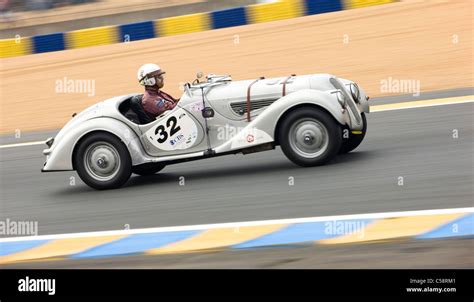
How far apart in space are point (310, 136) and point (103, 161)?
2.39 meters

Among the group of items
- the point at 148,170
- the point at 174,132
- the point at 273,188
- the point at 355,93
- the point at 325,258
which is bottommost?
the point at 325,258

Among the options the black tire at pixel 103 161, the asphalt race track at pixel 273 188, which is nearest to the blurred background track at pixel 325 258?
the asphalt race track at pixel 273 188

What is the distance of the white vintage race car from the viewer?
8961mm

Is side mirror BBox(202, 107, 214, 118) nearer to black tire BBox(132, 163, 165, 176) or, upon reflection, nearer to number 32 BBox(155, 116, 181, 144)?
number 32 BBox(155, 116, 181, 144)

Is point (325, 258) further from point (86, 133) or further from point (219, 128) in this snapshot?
point (86, 133)

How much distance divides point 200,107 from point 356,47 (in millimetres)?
9412

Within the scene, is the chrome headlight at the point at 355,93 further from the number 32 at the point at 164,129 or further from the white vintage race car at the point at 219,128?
the number 32 at the point at 164,129

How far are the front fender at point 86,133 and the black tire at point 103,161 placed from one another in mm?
65

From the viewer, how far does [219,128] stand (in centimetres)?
932

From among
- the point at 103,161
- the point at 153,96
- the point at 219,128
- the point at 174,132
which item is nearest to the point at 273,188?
the point at 219,128

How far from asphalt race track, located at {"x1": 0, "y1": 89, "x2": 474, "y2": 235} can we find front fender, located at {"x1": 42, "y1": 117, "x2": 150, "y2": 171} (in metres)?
0.39

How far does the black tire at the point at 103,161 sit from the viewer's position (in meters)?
9.46

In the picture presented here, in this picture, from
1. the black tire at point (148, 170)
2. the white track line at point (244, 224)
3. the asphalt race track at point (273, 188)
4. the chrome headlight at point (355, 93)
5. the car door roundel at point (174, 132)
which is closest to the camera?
the white track line at point (244, 224)
